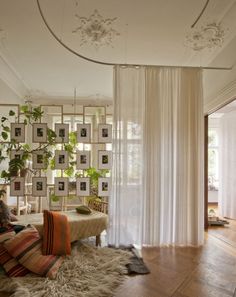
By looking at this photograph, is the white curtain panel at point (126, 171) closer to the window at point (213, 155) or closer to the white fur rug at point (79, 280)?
the white fur rug at point (79, 280)

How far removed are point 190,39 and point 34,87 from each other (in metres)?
3.93

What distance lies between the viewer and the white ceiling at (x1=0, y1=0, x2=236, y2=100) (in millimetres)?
2736

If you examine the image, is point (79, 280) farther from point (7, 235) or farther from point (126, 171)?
point (126, 171)

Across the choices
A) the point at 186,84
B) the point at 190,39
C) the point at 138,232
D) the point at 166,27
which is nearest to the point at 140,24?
the point at 166,27

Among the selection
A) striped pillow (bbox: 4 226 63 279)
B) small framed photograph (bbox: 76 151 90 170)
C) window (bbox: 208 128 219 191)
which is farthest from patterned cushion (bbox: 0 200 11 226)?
window (bbox: 208 128 219 191)

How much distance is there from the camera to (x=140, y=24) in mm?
3059

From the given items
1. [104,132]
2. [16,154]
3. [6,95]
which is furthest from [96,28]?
[6,95]

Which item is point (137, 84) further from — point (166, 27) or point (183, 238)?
point (183, 238)

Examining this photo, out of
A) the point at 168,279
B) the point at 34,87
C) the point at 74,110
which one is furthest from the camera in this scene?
the point at 74,110

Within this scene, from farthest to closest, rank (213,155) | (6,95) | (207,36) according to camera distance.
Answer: (213,155) < (6,95) < (207,36)

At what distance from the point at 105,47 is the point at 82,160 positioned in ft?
5.61

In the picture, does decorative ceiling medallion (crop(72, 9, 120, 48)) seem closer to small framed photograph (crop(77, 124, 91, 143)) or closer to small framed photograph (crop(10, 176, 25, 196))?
small framed photograph (crop(77, 124, 91, 143))

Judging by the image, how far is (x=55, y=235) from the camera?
2.92 metres

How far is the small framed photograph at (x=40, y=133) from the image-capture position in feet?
12.6
